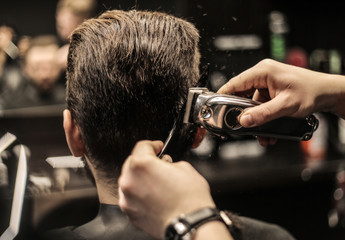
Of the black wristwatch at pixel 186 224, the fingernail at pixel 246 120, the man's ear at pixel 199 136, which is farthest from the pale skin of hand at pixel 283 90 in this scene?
the black wristwatch at pixel 186 224

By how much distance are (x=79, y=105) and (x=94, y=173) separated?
16 cm

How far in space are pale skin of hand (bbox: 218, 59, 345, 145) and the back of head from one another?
0.38 feet

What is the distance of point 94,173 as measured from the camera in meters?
0.96

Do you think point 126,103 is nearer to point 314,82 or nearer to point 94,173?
point 94,173

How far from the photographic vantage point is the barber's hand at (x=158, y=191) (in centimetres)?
64

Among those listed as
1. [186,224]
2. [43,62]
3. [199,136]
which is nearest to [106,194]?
[199,136]

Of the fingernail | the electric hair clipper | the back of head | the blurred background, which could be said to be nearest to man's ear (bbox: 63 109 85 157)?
the back of head

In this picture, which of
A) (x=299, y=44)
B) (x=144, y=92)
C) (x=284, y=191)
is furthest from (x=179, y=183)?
(x=299, y=44)

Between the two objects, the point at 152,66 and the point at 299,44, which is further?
the point at 299,44

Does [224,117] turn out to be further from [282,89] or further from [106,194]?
[106,194]

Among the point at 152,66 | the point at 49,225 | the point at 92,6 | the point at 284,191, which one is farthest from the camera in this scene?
the point at 284,191

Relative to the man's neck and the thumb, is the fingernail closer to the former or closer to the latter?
the thumb

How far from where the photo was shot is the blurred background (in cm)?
100

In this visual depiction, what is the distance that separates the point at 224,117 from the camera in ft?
2.59
